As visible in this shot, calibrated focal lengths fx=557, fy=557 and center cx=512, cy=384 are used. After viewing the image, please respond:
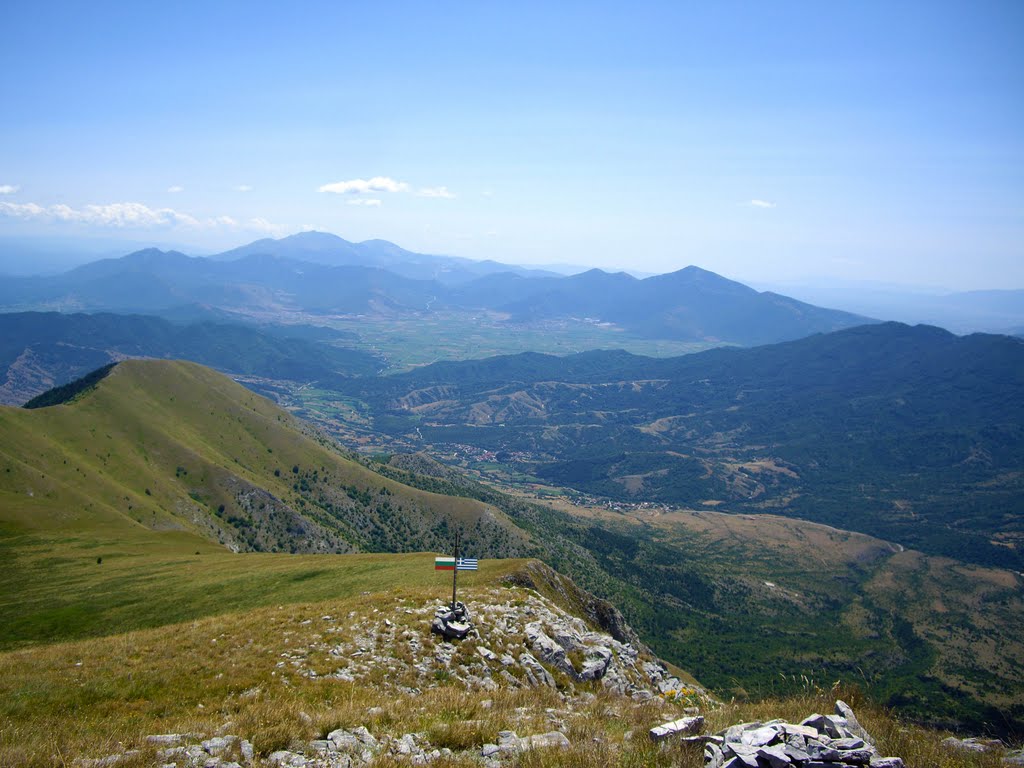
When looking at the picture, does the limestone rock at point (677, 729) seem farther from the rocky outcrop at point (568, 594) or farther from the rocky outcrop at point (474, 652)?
the rocky outcrop at point (568, 594)

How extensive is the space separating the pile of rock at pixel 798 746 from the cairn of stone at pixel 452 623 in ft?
45.3

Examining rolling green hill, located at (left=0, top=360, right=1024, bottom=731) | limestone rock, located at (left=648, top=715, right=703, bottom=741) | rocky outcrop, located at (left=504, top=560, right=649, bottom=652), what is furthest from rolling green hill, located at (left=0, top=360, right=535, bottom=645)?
limestone rock, located at (left=648, top=715, right=703, bottom=741)

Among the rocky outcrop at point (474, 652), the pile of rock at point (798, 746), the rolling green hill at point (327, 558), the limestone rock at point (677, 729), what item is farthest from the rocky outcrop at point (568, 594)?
the pile of rock at point (798, 746)

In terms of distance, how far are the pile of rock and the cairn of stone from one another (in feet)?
45.3

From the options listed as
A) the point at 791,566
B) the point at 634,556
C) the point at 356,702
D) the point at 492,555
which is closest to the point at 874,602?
the point at 791,566

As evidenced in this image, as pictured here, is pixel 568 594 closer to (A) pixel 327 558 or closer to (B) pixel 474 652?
(A) pixel 327 558

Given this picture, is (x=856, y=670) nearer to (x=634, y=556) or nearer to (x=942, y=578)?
(x=634, y=556)

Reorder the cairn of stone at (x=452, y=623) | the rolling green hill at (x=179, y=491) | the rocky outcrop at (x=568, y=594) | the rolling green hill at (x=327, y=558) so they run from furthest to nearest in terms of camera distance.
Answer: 1. the rolling green hill at (x=179, y=491)
2. the rolling green hill at (x=327, y=558)
3. the rocky outcrop at (x=568, y=594)
4. the cairn of stone at (x=452, y=623)

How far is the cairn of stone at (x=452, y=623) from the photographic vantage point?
23766 millimetres

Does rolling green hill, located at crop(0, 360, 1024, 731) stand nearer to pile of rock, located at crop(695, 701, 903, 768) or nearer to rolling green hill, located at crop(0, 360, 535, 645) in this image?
rolling green hill, located at crop(0, 360, 535, 645)

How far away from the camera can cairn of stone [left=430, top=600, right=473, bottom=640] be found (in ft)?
78.0

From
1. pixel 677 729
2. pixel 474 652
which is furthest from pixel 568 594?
pixel 677 729

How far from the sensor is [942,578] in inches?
5866

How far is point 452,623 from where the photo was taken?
24.3 metres
